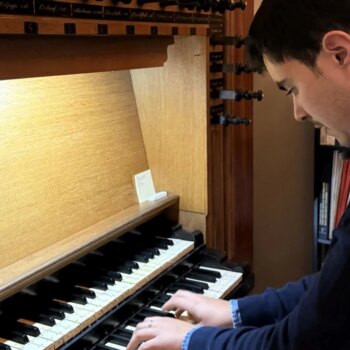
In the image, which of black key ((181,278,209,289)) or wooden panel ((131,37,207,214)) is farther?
wooden panel ((131,37,207,214))

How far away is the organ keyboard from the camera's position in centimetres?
125

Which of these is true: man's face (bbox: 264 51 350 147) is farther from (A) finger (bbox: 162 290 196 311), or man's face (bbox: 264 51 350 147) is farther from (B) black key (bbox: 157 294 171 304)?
(B) black key (bbox: 157 294 171 304)

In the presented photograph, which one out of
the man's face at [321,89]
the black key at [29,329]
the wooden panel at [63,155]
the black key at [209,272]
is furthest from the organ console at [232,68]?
the black key at [29,329]

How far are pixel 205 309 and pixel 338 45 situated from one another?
27.2 inches

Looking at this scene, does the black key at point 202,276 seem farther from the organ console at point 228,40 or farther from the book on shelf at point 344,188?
the book on shelf at point 344,188

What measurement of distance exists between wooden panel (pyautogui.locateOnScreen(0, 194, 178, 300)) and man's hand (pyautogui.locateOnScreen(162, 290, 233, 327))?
0.27m

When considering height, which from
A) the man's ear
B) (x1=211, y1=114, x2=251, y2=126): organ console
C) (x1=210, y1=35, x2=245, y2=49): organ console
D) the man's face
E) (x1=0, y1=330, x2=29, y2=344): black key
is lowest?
(x1=0, y1=330, x2=29, y2=344): black key

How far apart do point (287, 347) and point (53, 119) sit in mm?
847

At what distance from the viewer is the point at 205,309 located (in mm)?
1312

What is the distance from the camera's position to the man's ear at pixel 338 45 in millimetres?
862

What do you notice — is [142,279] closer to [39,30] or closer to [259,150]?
[39,30]

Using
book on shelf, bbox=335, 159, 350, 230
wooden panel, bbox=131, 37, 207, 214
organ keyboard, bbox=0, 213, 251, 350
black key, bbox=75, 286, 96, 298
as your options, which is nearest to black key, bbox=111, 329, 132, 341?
organ keyboard, bbox=0, 213, 251, 350

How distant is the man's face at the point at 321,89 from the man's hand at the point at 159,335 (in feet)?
1.55

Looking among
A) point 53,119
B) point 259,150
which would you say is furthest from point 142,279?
point 259,150
